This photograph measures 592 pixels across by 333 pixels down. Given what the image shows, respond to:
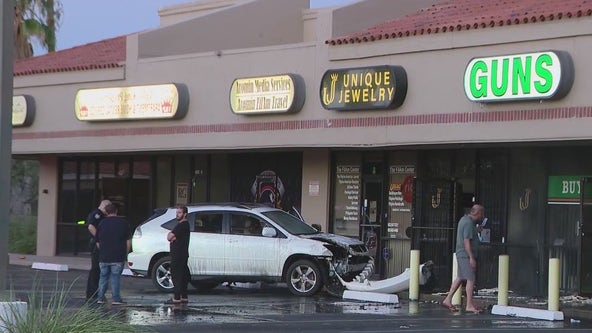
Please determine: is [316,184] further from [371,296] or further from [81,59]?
[81,59]

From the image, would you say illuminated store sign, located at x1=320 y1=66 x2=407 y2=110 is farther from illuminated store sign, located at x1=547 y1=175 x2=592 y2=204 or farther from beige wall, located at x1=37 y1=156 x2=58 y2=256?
beige wall, located at x1=37 y1=156 x2=58 y2=256

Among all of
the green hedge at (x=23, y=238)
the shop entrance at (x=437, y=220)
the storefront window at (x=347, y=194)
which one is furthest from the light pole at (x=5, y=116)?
the green hedge at (x=23, y=238)

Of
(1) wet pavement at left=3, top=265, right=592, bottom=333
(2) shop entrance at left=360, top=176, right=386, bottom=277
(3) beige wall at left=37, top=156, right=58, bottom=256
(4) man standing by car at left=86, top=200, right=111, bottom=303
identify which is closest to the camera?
(1) wet pavement at left=3, top=265, right=592, bottom=333

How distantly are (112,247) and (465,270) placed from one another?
18.6 feet

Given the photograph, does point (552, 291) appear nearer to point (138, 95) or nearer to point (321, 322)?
point (321, 322)

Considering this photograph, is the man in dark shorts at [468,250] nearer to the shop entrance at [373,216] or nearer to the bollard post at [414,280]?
the bollard post at [414,280]

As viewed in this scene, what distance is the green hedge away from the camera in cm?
3303

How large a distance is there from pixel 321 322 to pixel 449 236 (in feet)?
23.0

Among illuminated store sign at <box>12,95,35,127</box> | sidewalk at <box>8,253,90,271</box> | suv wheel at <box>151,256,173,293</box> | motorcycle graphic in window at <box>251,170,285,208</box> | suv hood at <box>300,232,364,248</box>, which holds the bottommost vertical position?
sidewalk at <box>8,253,90,271</box>

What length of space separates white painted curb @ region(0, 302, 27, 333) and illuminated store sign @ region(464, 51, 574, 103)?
34.0ft

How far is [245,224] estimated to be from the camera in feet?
65.5

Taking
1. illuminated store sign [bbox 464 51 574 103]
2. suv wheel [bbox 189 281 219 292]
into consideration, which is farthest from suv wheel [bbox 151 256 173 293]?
illuminated store sign [bbox 464 51 574 103]

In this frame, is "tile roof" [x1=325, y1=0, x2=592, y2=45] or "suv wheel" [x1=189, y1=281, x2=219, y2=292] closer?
"tile roof" [x1=325, y1=0, x2=592, y2=45]

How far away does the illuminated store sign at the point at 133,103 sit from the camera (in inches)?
968
